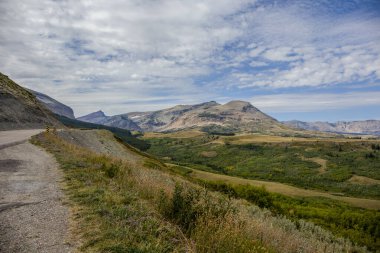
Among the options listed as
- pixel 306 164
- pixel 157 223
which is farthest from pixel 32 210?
pixel 306 164

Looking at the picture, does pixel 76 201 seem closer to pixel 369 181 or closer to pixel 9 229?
pixel 9 229

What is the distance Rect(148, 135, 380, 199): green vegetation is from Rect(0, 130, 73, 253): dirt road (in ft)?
364

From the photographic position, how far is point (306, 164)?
15250 cm

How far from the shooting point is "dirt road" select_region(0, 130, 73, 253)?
627 cm

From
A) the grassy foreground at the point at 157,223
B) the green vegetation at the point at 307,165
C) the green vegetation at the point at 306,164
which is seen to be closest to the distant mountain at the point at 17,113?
the green vegetation at the point at 307,165

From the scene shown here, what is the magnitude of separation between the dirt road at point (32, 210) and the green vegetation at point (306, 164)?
111m

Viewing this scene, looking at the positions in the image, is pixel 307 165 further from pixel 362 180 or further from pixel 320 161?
pixel 362 180

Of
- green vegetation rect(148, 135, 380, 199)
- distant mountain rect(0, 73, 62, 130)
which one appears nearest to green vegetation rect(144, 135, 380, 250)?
green vegetation rect(148, 135, 380, 199)

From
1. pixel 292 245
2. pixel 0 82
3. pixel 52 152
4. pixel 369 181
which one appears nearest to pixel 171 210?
pixel 292 245

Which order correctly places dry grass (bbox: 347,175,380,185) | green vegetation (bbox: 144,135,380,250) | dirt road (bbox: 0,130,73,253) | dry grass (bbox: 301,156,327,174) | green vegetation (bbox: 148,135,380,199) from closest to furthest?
dirt road (bbox: 0,130,73,253), green vegetation (bbox: 144,135,380,250), dry grass (bbox: 347,175,380,185), green vegetation (bbox: 148,135,380,199), dry grass (bbox: 301,156,327,174)

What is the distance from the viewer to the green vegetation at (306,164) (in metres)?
118

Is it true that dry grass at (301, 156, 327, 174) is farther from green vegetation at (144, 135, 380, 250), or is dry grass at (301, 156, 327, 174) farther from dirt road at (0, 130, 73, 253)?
dirt road at (0, 130, 73, 253)

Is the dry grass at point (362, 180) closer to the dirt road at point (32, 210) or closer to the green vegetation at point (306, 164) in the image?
the green vegetation at point (306, 164)

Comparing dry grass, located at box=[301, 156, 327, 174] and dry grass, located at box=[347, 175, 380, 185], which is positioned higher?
dry grass, located at box=[301, 156, 327, 174]
